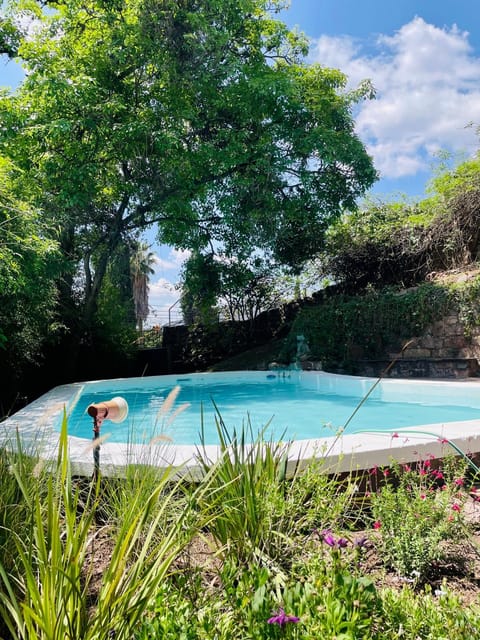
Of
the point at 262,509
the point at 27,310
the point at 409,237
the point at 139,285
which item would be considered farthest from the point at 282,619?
the point at 139,285

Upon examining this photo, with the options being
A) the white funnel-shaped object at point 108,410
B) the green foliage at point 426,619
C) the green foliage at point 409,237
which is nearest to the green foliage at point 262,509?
the green foliage at point 426,619

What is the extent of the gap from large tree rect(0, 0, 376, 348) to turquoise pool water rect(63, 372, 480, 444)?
366 centimetres

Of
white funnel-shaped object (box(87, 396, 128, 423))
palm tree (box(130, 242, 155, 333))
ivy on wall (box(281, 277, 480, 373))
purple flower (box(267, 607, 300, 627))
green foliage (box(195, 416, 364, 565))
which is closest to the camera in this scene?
purple flower (box(267, 607, 300, 627))

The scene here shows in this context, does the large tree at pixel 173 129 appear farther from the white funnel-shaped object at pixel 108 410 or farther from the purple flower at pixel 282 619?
the purple flower at pixel 282 619

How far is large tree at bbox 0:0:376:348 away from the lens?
9883mm

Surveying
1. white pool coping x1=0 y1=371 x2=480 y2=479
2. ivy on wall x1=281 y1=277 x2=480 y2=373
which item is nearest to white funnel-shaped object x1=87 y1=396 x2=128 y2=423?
white pool coping x1=0 y1=371 x2=480 y2=479

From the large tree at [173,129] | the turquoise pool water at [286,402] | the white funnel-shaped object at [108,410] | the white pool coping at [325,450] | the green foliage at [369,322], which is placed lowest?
the turquoise pool water at [286,402]

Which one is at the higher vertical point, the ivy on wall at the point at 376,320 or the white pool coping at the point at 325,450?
the ivy on wall at the point at 376,320

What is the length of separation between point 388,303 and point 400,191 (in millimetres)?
4723

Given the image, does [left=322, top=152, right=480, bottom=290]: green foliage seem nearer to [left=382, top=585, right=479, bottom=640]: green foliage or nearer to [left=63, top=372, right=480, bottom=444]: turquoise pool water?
[left=63, top=372, right=480, bottom=444]: turquoise pool water

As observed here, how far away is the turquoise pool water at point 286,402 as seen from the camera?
6676 millimetres

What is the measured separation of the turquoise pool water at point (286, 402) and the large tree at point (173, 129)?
3665mm

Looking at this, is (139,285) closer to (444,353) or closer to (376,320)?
(376,320)

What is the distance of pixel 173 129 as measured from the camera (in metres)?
10.5
